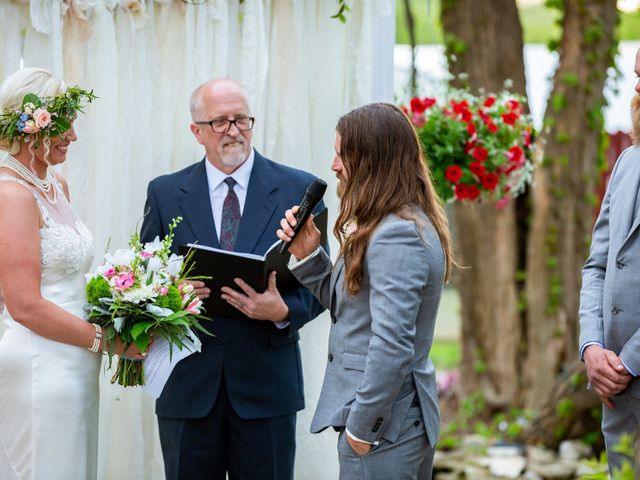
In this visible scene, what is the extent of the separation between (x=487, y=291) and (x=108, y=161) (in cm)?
398

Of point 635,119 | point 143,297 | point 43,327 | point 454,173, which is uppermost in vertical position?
point 635,119

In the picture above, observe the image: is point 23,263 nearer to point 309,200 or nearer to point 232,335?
point 232,335

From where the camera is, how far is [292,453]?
3.69 metres

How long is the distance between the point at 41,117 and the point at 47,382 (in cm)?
89

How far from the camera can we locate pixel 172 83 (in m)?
4.14

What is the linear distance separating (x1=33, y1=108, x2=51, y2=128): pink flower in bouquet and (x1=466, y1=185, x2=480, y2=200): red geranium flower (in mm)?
2037

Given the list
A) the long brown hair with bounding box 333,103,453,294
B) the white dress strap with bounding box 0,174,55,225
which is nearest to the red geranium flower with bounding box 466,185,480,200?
the long brown hair with bounding box 333,103,453,294

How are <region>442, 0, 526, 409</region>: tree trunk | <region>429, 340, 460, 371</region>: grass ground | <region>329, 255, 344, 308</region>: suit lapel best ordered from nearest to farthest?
<region>329, 255, 344, 308</region>: suit lapel, <region>442, 0, 526, 409</region>: tree trunk, <region>429, 340, 460, 371</region>: grass ground

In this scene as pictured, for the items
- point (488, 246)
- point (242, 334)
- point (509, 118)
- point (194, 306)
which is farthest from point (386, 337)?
point (488, 246)

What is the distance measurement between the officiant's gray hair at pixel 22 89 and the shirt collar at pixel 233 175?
2.16 ft

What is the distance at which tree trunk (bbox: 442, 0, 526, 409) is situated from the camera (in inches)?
277

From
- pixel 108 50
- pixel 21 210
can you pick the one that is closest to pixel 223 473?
pixel 21 210

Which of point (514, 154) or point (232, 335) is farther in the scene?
point (514, 154)

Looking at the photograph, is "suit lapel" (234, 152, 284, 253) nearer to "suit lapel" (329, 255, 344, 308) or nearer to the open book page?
the open book page
